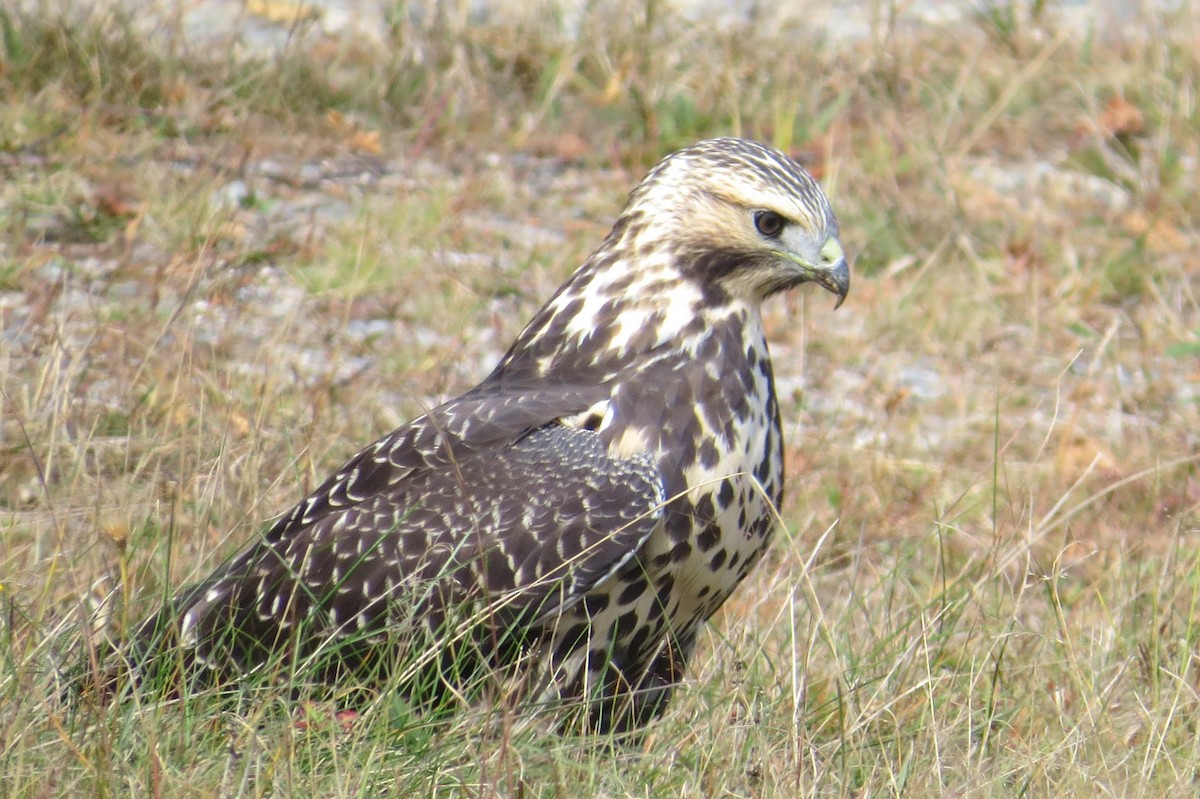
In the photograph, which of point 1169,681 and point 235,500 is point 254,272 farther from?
point 1169,681

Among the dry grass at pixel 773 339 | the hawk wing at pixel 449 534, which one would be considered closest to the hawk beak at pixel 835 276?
the dry grass at pixel 773 339

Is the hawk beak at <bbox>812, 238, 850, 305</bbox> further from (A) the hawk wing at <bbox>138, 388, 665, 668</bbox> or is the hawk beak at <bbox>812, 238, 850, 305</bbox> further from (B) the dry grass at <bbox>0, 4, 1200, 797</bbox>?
(A) the hawk wing at <bbox>138, 388, 665, 668</bbox>

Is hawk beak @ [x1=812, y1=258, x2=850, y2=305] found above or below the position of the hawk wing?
above

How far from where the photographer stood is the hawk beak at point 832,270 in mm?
4094

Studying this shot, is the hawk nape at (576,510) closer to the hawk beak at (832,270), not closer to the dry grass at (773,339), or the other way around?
the hawk beak at (832,270)

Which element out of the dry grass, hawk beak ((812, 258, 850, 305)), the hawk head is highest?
the hawk head

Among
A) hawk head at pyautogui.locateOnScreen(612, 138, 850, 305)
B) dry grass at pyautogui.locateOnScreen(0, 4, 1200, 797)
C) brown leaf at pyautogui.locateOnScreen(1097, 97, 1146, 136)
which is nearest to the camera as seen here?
dry grass at pyautogui.locateOnScreen(0, 4, 1200, 797)

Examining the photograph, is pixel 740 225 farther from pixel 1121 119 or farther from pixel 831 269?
pixel 1121 119

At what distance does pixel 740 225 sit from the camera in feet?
13.2

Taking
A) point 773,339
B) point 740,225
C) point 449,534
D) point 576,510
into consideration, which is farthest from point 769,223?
point 773,339

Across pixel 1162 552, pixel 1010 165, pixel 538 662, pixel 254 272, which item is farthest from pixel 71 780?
pixel 1010 165

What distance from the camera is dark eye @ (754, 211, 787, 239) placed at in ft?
13.3

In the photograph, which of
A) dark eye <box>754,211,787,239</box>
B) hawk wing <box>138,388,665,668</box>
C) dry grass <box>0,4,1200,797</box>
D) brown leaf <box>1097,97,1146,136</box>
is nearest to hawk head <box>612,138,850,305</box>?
dark eye <box>754,211,787,239</box>

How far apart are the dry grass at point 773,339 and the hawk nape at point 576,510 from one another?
0.17m
